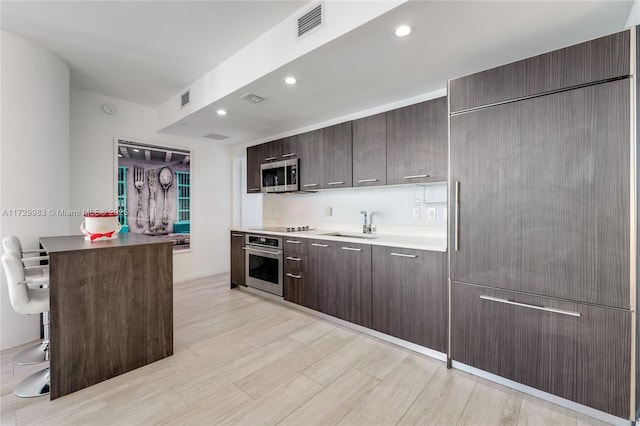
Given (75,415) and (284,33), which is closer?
(75,415)

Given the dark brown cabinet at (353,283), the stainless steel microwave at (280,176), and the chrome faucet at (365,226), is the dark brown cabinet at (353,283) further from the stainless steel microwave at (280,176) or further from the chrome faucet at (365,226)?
the stainless steel microwave at (280,176)

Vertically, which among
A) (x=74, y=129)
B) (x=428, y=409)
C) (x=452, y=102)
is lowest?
(x=428, y=409)

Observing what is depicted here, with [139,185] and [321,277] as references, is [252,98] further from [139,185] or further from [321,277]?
[139,185]

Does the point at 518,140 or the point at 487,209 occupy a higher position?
the point at 518,140

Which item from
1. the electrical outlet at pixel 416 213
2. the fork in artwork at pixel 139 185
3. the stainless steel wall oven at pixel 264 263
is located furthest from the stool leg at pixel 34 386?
the electrical outlet at pixel 416 213

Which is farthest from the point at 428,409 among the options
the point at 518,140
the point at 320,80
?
the point at 320,80

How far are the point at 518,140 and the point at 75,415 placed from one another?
3072mm

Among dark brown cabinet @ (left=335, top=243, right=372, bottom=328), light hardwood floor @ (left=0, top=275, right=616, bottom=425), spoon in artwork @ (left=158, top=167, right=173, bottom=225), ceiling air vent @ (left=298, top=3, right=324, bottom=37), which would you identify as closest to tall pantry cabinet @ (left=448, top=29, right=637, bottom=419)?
light hardwood floor @ (left=0, top=275, right=616, bottom=425)

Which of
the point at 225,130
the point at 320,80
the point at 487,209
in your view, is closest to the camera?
the point at 487,209

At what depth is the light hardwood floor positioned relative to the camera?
1550 mm

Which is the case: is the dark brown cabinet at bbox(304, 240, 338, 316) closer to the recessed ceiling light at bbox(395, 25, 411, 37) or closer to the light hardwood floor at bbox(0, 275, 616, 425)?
the light hardwood floor at bbox(0, 275, 616, 425)

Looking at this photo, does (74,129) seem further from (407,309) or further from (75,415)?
(407,309)

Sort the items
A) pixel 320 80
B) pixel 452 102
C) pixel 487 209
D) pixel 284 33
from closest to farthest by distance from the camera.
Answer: pixel 487 209
pixel 452 102
pixel 284 33
pixel 320 80

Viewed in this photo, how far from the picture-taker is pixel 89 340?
182 cm
